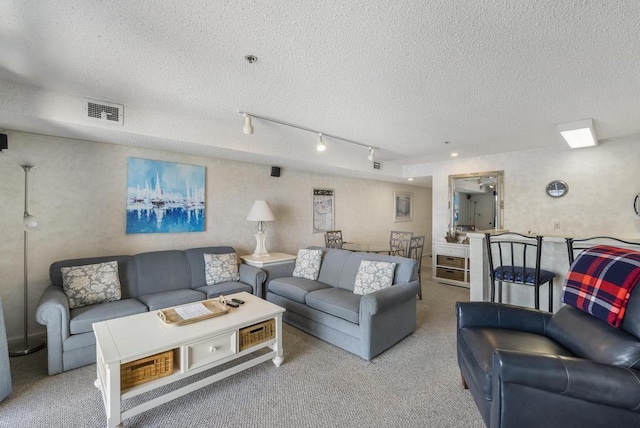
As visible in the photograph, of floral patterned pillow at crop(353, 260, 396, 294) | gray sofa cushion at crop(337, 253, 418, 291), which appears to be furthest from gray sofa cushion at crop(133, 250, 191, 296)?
floral patterned pillow at crop(353, 260, 396, 294)

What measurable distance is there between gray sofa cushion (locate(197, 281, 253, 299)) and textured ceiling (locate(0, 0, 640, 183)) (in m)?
1.72

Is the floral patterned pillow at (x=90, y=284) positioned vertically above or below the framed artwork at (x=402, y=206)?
below

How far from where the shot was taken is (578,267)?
2012 mm

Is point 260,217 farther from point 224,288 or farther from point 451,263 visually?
point 451,263

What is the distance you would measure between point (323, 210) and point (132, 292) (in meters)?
3.41

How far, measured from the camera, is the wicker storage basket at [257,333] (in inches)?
95.1

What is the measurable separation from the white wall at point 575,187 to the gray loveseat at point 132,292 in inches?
172

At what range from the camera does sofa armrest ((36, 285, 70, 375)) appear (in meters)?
2.37

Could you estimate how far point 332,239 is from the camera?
5543mm

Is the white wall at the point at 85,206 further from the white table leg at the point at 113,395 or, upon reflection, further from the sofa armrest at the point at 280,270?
the white table leg at the point at 113,395

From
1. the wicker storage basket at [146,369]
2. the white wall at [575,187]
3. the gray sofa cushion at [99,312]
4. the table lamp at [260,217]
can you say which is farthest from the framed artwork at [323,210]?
the wicker storage basket at [146,369]

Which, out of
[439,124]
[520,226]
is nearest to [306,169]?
[439,124]

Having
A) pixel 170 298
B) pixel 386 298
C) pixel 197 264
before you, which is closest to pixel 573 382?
pixel 386 298

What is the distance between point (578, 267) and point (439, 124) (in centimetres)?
215
